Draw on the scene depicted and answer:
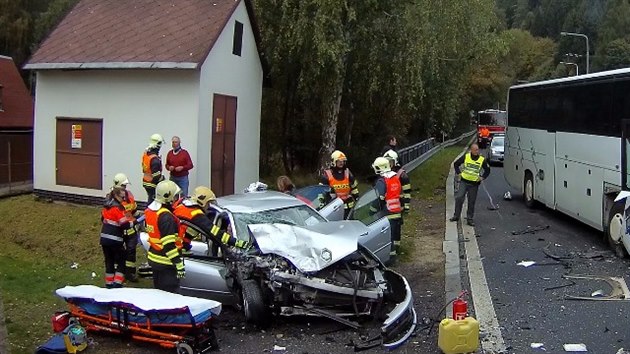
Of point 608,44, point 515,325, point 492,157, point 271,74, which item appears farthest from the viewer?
point 608,44

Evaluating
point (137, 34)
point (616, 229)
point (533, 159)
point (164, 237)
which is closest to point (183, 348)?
point (164, 237)

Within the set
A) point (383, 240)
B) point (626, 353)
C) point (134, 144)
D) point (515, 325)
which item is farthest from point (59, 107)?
point (626, 353)

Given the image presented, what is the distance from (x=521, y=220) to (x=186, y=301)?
10.3 m

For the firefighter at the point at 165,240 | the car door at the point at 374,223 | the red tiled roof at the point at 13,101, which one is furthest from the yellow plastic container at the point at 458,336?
the red tiled roof at the point at 13,101

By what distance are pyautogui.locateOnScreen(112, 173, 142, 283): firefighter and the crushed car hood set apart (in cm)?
237

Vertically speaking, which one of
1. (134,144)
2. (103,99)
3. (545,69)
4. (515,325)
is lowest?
(515,325)

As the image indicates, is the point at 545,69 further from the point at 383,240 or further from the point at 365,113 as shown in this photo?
the point at 383,240

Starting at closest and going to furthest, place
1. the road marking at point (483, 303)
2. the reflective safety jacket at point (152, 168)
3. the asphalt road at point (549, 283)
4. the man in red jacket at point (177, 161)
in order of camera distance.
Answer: the road marking at point (483, 303)
the asphalt road at point (549, 283)
the reflective safety jacket at point (152, 168)
the man in red jacket at point (177, 161)

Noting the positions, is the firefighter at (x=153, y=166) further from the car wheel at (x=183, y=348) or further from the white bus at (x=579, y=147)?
the white bus at (x=579, y=147)

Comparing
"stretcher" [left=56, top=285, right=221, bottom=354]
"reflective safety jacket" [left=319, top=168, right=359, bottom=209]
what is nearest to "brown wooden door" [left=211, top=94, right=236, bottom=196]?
"reflective safety jacket" [left=319, top=168, right=359, bottom=209]

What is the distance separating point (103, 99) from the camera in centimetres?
1616

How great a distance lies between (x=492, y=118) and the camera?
137ft

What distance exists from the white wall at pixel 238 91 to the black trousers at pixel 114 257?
6.08 m

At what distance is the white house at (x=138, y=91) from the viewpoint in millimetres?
15352
